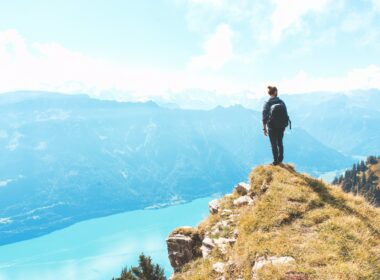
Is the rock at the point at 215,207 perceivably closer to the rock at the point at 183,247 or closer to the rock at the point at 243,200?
the rock at the point at 243,200

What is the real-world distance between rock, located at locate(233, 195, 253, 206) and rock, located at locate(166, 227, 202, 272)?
2.67 metres

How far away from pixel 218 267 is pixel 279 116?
885 cm

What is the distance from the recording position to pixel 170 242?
59.6 ft

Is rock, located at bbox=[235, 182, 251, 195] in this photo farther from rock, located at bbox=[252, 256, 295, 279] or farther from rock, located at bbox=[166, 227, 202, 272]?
rock, located at bbox=[252, 256, 295, 279]

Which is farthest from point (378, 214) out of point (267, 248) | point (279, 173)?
point (267, 248)

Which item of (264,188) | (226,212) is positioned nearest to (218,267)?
(226,212)

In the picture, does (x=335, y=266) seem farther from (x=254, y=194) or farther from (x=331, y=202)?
(x=254, y=194)

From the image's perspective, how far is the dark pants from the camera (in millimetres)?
19053

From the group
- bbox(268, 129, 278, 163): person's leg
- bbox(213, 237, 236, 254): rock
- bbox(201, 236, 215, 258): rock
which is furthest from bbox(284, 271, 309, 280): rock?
bbox(268, 129, 278, 163): person's leg

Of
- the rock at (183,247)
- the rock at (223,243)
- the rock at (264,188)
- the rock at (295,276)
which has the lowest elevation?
the rock at (295,276)

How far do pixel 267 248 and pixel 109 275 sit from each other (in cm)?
20396

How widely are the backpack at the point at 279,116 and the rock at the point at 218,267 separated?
8.43m

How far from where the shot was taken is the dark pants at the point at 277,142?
62.5 ft

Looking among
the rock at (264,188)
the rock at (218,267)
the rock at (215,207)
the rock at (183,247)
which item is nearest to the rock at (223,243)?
the rock at (218,267)
